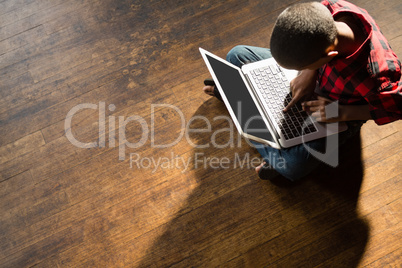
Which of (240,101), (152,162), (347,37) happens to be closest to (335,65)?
(347,37)

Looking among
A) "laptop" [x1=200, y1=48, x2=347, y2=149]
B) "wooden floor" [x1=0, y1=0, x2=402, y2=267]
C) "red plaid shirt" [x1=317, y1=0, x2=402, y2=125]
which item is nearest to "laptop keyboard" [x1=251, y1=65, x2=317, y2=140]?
"laptop" [x1=200, y1=48, x2=347, y2=149]

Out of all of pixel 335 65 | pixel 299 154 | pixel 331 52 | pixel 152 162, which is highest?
pixel 331 52

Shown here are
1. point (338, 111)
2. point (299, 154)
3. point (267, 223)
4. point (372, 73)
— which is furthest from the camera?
point (267, 223)

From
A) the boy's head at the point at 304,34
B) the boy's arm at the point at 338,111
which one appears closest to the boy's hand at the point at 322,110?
the boy's arm at the point at 338,111

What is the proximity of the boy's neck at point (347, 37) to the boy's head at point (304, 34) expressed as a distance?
0.21 ft

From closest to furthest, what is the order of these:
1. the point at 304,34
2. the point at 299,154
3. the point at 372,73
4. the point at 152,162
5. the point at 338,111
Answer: the point at 304,34 < the point at 372,73 < the point at 338,111 < the point at 299,154 < the point at 152,162

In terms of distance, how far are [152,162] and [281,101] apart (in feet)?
2.10

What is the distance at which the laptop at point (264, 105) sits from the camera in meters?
1.03

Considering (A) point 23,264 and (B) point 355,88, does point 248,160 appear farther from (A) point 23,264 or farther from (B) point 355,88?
(A) point 23,264

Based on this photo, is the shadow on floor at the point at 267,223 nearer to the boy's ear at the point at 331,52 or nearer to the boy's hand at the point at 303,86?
the boy's hand at the point at 303,86

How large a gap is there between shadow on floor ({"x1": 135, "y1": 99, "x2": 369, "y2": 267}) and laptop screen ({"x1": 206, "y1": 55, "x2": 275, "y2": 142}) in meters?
0.31

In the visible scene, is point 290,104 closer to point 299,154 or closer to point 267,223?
point 299,154

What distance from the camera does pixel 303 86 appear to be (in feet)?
3.35

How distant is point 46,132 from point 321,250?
1.36 metres
